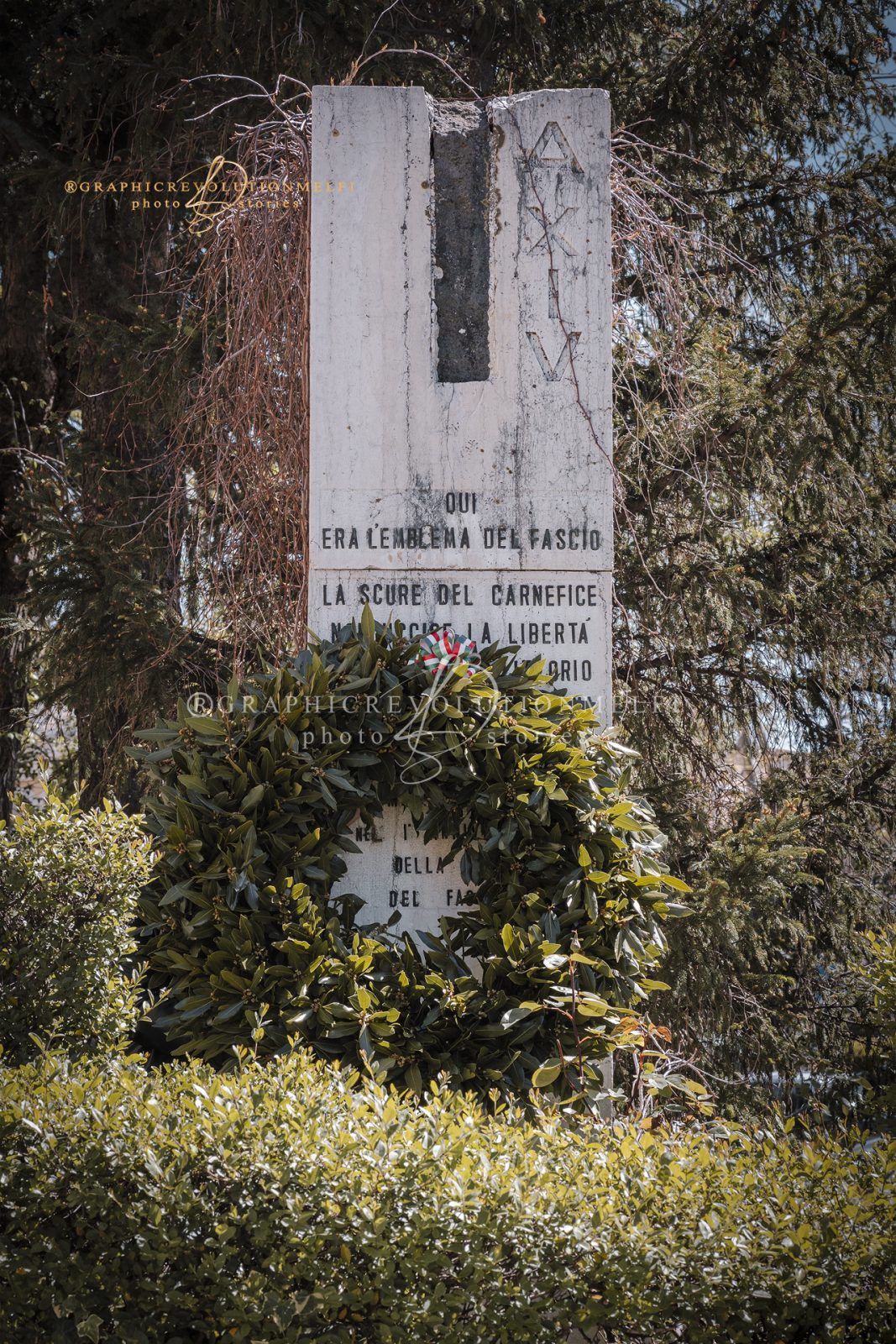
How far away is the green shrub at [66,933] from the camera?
11.4 ft

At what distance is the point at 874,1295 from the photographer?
2.54 m

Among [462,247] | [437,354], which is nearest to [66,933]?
[437,354]

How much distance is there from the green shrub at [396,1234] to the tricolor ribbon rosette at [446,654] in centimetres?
175

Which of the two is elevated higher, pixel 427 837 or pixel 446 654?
pixel 446 654

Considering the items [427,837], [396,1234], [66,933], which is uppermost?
[427,837]

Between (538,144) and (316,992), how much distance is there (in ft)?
10.8

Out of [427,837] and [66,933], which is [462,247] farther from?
[66,933]

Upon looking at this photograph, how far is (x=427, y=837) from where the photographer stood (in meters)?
4.34

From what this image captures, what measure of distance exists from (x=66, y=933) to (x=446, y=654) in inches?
63.5

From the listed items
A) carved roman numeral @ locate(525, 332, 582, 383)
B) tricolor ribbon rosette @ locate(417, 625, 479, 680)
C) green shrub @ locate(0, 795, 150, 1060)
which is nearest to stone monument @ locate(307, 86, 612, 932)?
carved roman numeral @ locate(525, 332, 582, 383)

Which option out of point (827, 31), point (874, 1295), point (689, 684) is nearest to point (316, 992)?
point (874, 1295)

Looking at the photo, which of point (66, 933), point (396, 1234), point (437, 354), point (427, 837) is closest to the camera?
point (396, 1234)

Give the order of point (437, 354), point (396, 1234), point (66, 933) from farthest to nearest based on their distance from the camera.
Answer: point (437, 354) → point (66, 933) → point (396, 1234)

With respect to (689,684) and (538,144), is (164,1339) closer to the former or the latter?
(538,144)
